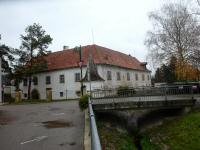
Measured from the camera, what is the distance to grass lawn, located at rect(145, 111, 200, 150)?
17.0m

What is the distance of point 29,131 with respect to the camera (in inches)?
559

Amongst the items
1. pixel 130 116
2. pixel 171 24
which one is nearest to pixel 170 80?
pixel 171 24

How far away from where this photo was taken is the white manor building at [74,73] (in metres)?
49.1

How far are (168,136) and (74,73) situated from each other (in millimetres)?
32035

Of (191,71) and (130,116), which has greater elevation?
(191,71)

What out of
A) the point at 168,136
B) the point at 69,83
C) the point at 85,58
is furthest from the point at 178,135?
the point at 69,83

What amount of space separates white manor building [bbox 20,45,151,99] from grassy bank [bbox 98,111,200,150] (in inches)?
987

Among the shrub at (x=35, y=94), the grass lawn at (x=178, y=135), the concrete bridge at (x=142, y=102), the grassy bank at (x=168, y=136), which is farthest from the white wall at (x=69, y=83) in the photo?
the grassy bank at (x=168, y=136)

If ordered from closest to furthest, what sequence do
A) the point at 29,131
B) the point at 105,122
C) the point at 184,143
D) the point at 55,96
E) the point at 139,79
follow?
the point at 29,131 < the point at 184,143 < the point at 105,122 < the point at 55,96 < the point at 139,79

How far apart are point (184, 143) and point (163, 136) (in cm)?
278

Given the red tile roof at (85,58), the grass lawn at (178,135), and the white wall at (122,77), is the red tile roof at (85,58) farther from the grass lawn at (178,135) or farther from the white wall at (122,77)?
the grass lawn at (178,135)

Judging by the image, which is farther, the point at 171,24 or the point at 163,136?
the point at 171,24

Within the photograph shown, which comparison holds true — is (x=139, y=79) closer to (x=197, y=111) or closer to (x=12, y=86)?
(x=12, y=86)

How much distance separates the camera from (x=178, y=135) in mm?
18766
